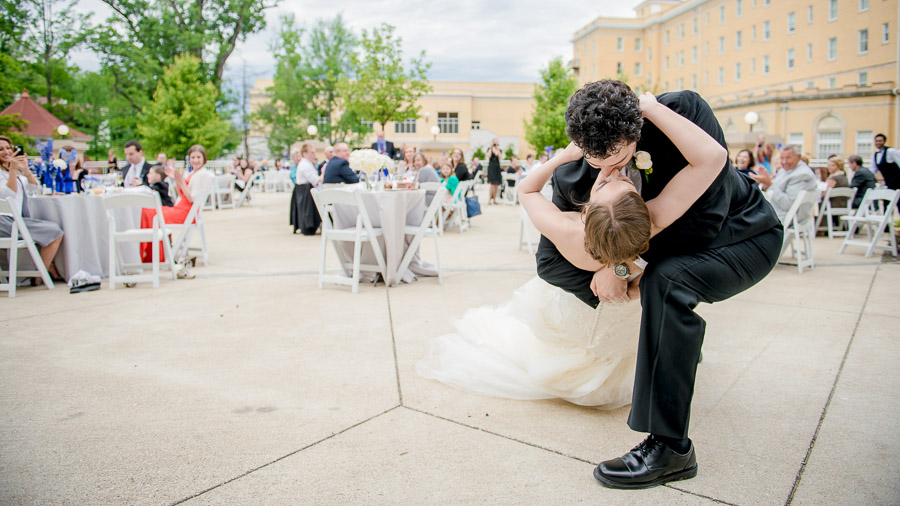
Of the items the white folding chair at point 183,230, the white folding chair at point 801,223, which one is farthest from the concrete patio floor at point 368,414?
the white folding chair at point 183,230

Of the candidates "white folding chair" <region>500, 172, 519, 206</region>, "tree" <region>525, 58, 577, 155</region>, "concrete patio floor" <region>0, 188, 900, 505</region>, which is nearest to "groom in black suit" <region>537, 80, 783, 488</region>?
"concrete patio floor" <region>0, 188, 900, 505</region>

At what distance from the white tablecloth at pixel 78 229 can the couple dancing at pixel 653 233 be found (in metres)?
5.76

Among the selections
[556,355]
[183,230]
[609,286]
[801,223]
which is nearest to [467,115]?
[801,223]

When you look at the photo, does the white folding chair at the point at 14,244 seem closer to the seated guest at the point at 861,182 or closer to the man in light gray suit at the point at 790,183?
the man in light gray suit at the point at 790,183

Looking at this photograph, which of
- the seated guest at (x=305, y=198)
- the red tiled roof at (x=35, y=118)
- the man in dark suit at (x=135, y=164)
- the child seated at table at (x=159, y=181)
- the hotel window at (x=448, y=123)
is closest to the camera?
the child seated at table at (x=159, y=181)

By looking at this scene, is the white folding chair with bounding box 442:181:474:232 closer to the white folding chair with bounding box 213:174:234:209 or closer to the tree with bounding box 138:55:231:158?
the white folding chair with bounding box 213:174:234:209

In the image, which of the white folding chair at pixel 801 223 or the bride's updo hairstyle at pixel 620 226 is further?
the white folding chair at pixel 801 223

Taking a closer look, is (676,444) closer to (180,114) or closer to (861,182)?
(861,182)

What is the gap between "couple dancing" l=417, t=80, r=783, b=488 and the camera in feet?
7.13

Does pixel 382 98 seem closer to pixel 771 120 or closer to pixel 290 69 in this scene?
pixel 290 69

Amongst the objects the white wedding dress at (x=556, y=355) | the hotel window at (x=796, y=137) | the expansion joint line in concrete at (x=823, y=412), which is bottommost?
the expansion joint line in concrete at (x=823, y=412)

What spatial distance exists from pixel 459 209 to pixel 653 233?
9.22 metres

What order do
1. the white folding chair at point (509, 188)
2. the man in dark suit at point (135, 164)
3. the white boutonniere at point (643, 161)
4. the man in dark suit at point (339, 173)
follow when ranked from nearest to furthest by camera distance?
1. the white boutonniere at point (643, 161)
2. the man in dark suit at point (135, 164)
3. the man in dark suit at point (339, 173)
4. the white folding chair at point (509, 188)

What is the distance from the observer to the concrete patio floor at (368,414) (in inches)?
91.9
